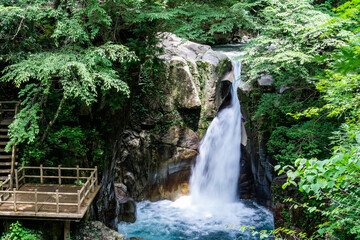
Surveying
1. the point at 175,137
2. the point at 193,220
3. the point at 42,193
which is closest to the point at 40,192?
the point at 42,193

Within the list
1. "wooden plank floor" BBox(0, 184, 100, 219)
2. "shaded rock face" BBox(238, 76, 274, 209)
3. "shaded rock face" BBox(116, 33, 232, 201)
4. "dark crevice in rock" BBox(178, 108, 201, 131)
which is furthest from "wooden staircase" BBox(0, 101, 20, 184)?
"shaded rock face" BBox(238, 76, 274, 209)

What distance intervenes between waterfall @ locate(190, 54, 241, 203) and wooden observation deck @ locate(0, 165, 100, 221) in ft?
22.3

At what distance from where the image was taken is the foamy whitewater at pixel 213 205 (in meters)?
12.3

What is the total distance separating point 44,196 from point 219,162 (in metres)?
9.23

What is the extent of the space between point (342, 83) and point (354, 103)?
755 millimetres

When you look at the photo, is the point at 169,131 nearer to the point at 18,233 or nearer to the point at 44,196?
the point at 44,196

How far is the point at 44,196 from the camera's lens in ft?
28.1

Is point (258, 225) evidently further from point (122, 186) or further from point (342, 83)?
point (342, 83)

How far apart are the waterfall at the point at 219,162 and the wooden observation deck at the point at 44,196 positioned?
679cm

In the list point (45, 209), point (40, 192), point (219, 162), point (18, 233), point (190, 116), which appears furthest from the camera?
point (219, 162)

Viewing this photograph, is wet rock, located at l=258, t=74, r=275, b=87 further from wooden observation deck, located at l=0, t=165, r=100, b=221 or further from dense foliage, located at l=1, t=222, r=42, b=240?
dense foliage, located at l=1, t=222, r=42, b=240

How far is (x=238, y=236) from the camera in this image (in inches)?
470

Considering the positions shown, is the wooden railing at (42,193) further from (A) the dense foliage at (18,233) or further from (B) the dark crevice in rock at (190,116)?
(B) the dark crevice in rock at (190,116)

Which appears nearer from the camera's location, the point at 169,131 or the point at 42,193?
the point at 42,193
